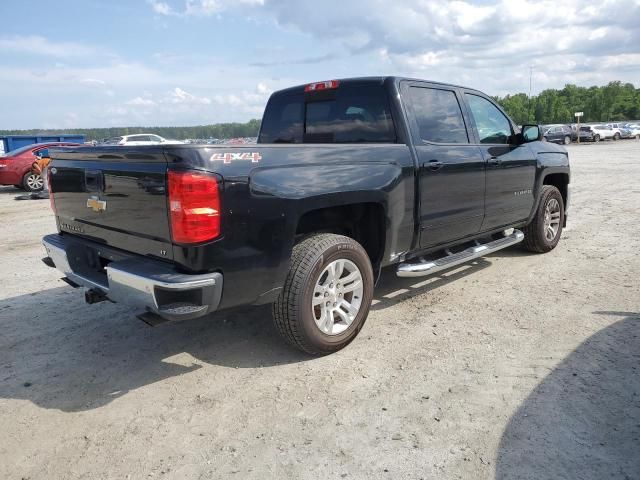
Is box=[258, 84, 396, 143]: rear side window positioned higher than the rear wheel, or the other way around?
box=[258, 84, 396, 143]: rear side window

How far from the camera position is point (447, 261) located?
14.5 ft

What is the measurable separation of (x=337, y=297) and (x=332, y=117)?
A: 1.69 meters

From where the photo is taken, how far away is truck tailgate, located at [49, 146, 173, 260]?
2.89 m

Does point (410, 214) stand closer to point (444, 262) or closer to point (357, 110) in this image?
point (444, 262)

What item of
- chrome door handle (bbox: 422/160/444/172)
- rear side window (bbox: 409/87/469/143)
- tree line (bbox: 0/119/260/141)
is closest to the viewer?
chrome door handle (bbox: 422/160/444/172)

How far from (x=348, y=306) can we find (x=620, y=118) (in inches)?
4327

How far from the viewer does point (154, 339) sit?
13.0 feet

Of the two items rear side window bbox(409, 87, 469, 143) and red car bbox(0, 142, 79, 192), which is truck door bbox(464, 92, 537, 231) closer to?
rear side window bbox(409, 87, 469, 143)

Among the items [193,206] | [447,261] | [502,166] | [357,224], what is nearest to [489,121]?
[502,166]

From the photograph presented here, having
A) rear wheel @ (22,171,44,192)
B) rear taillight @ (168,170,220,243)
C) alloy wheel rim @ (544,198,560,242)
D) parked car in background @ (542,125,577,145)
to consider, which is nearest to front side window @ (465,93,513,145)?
alloy wheel rim @ (544,198,560,242)

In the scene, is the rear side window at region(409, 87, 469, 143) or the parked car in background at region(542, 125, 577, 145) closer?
the rear side window at region(409, 87, 469, 143)

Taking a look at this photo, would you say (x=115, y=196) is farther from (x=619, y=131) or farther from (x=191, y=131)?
(x=619, y=131)

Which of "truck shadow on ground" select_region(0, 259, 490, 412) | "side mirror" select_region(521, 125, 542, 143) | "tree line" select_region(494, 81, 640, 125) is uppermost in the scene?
"tree line" select_region(494, 81, 640, 125)

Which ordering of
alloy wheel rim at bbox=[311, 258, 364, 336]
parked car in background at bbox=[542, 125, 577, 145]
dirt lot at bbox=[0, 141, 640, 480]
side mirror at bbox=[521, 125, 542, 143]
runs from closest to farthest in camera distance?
dirt lot at bbox=[0, 141, 640, 480]
alloy wheel rim at bbox=[311, 258, 364, 336]
side mirror at bbox=[521, 125, 542, 143]
parked car in background at bbox=[542, 125, 577, 145]
